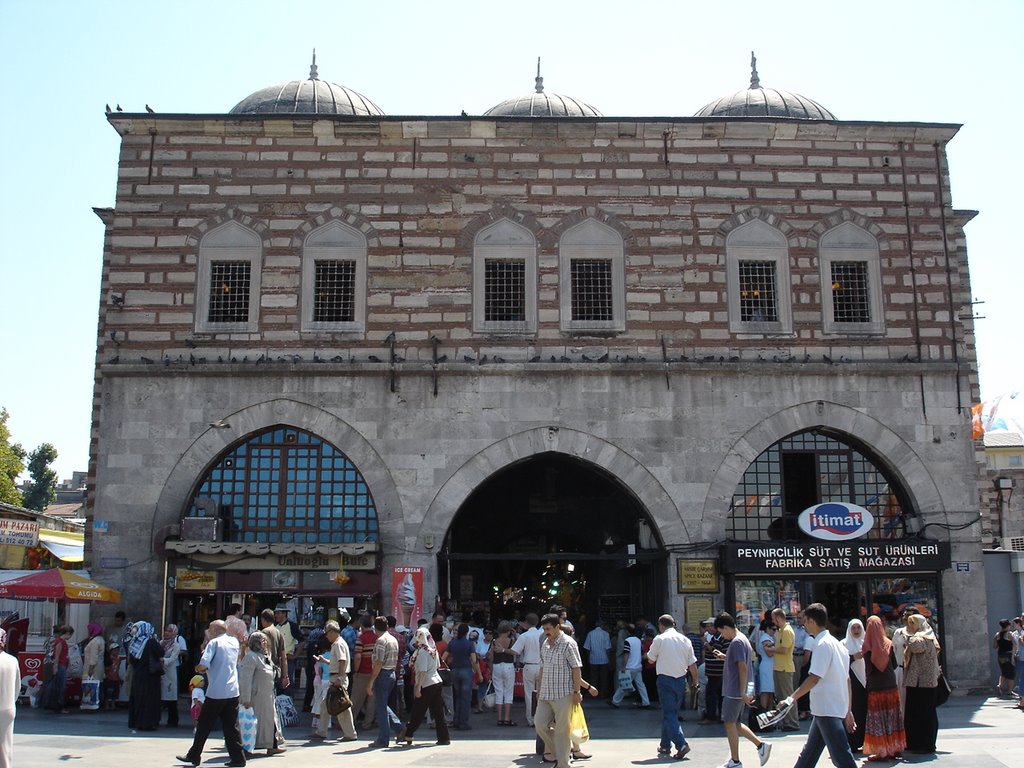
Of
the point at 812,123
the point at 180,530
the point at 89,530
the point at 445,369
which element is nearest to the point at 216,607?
the point at 180,530

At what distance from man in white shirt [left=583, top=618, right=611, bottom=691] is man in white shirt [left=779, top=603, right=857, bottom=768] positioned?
30.4ft

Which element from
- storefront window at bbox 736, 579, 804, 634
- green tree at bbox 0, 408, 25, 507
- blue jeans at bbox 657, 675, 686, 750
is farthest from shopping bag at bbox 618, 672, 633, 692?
green tree at bbox 0, 408, 25, 507

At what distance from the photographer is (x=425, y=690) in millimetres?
12844

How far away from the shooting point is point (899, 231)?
62.3 feet

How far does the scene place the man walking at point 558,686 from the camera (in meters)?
10.5

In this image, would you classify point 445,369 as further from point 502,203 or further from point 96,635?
point 96,635

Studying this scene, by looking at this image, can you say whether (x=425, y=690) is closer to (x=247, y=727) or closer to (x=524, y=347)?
(x=247, y=727)

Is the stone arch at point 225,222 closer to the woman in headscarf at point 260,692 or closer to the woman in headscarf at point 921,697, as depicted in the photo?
the woman in headscarf at point 260,692

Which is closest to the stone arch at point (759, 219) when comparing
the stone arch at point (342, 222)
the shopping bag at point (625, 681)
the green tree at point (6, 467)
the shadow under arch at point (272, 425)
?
the stone arch at point (342, 222)

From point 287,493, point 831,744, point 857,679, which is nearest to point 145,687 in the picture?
point 287,493

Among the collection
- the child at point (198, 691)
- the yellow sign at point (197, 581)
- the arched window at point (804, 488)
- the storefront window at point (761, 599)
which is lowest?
the child at point (198, 691)

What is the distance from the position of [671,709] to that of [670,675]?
36cm

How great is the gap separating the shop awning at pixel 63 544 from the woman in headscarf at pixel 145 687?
283 inches

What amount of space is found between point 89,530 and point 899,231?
14.7 m
